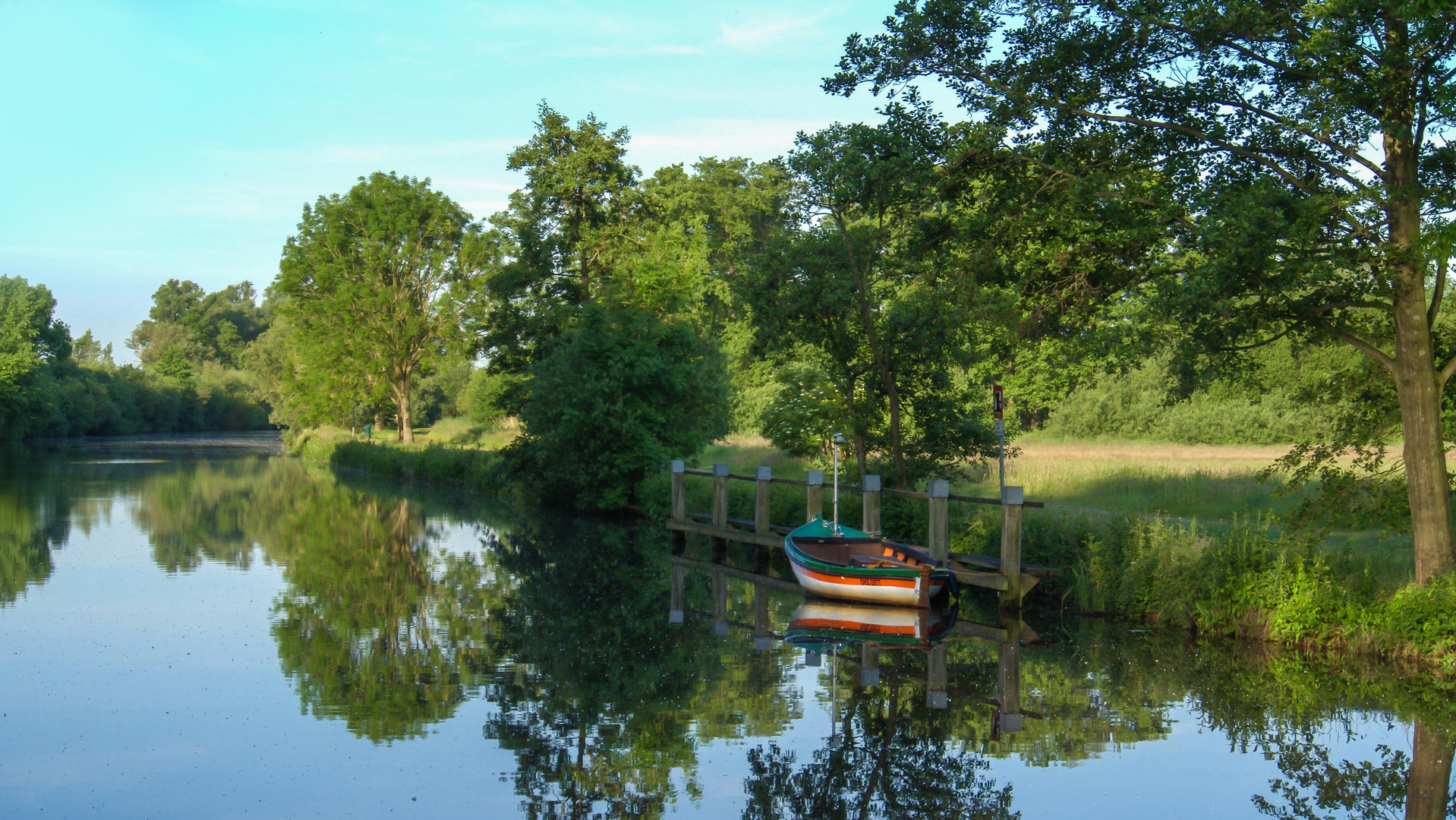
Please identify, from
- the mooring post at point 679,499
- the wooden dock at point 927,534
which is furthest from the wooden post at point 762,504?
the mooring post at point 679,499

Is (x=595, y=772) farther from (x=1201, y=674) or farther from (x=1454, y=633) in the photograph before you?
(x=1454, y=633)

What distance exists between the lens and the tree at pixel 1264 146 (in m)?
10.5

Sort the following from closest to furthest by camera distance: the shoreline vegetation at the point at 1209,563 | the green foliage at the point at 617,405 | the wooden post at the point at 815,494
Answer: the shoreline vegetation at the point at 1209,563
the wooden post at the point at 815,494
the green foliage at the point at 617,405

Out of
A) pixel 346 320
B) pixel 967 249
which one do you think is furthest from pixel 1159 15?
pixel 346 320

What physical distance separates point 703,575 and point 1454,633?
10658 millimetres

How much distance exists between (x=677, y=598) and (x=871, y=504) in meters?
3.14

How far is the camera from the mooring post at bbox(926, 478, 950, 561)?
14.8 m

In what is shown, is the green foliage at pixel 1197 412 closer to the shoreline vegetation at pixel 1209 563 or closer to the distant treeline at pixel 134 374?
the shoreline vegetation at pixel 1209 563

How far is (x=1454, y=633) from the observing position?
10484 millimetres

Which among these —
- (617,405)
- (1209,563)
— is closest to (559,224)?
(617,405)

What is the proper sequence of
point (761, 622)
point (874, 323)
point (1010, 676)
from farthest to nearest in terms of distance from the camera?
point (874, 323) → point (761, 622) → point (1010, 676)

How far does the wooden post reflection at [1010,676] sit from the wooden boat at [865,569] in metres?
1.08

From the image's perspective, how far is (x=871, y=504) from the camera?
1653cm

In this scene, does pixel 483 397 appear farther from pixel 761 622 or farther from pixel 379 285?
pixel 761 622
